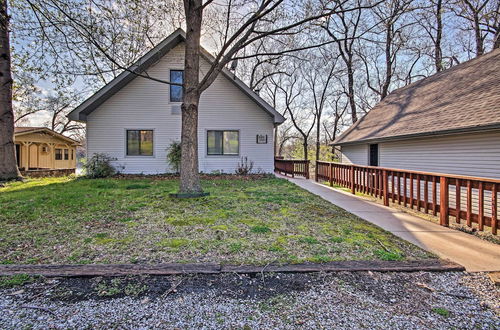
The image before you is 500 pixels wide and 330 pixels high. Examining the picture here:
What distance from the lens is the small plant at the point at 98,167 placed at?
33.5ft

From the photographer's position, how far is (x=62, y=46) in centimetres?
697

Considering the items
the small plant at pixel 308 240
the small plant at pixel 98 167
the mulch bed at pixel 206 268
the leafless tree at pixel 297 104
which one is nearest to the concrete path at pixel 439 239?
the mulch bed at pixel 206 268

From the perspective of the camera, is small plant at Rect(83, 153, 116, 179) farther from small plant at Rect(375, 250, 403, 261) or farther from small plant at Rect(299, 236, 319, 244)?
small plant at Rect(375, 250, 403, 261)

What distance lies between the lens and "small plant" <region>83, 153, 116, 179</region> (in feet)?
33.5

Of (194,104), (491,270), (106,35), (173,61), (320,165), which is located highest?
(173,61)

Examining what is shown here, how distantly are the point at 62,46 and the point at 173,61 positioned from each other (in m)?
4.50

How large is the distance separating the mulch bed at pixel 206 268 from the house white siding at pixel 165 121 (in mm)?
8749

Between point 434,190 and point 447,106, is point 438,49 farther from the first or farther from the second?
point 434,190

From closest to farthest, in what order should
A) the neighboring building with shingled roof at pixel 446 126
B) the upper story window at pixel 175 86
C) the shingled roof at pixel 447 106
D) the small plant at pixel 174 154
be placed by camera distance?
the neighboring building with shingled roof at pixel 446 126
the shingled roof at pixel 447 106
the small plant at pixel 174 154
the upper story window at pixel 175 86

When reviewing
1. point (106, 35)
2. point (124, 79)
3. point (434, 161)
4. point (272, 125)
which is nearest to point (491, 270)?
point (434, 161)

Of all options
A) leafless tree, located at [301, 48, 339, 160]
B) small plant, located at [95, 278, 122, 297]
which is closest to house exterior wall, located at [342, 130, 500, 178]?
small plant, located at [95, 278, 122, 297]

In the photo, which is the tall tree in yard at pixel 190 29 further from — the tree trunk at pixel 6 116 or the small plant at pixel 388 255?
the small plant at pixel 388 255

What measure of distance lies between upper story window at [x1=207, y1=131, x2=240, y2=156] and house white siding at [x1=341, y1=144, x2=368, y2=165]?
20.0ft

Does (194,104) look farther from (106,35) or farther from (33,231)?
(33,231)
